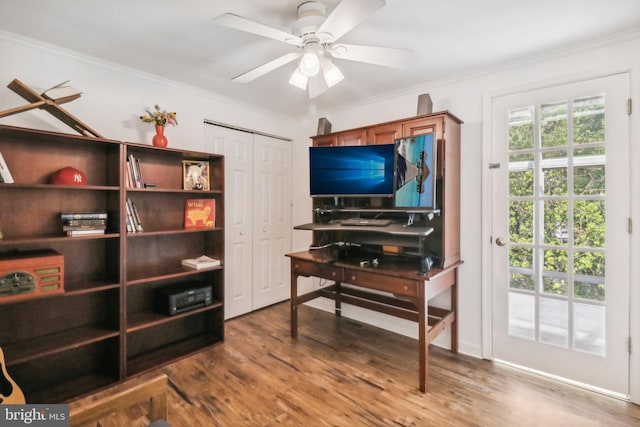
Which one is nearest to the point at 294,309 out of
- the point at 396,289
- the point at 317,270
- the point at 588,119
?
the point at 317,270

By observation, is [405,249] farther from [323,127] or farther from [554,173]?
[323,127]

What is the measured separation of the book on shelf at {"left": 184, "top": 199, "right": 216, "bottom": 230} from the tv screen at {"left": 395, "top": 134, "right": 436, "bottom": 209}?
1643 millimetres

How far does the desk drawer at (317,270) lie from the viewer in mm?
2533

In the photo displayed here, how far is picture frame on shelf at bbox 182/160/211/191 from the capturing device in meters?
2.72

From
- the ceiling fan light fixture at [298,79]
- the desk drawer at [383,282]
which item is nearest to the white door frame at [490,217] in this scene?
the desk drawer at [383,282]

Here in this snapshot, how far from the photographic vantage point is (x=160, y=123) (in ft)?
8.12

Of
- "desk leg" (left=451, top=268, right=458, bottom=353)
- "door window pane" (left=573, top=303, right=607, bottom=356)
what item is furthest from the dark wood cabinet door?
"door window pane" (left=573, top=303, right=607, bottom=356)

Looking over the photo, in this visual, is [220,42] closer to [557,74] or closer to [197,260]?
[197,260]

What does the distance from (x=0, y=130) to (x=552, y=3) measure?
3.21 metres

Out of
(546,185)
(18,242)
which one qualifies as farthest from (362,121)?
(18,242)

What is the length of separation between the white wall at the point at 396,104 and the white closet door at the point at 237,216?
0.18 m

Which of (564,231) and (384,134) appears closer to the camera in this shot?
(564,231)

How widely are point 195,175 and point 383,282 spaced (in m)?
1.89

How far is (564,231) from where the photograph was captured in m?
2.21
